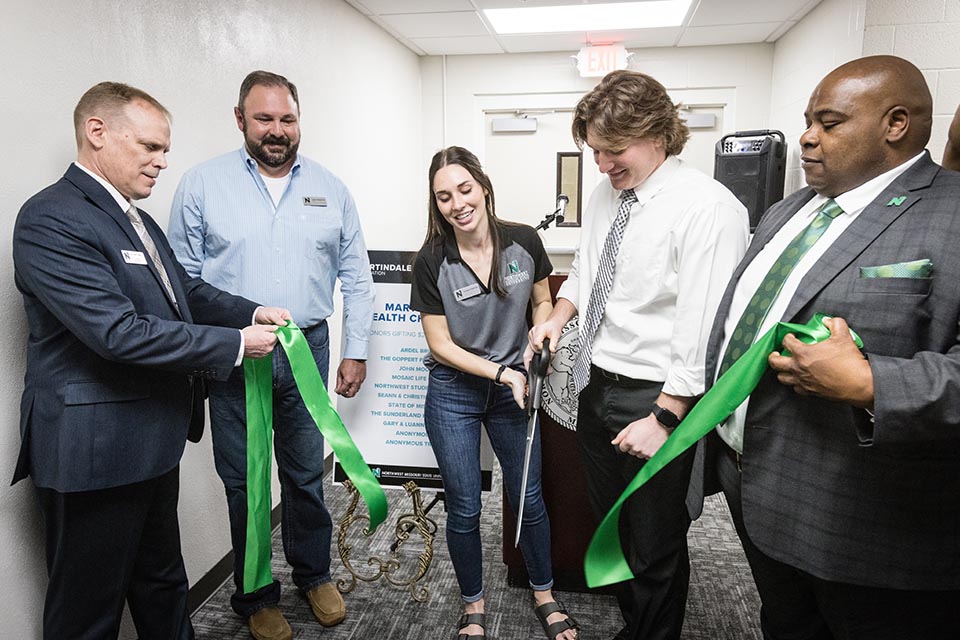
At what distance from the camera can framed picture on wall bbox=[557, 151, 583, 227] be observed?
569 cm

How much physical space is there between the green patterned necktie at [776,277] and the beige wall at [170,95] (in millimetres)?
1743

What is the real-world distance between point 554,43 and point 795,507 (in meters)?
4.71

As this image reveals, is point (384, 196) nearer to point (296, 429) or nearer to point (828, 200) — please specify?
point (296, 429)

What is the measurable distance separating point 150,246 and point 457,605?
1591 mm

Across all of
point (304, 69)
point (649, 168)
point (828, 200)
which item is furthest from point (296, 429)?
point (304, 69)

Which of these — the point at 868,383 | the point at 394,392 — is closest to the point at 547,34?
the point at 394,392

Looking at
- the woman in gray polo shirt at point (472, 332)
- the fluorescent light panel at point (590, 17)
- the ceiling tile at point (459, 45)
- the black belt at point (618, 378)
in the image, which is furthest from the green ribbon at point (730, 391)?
the ceiling tile at point (459, 45)

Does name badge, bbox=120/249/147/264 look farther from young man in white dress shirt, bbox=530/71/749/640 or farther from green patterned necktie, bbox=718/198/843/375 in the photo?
green patterned necktie, bbox=718/198/843/375

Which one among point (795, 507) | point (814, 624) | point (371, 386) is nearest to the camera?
point (795, 507)

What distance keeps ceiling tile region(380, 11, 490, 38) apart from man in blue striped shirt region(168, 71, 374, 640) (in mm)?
2493

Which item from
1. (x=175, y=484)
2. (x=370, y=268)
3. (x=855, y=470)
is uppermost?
(x=370, y=268)

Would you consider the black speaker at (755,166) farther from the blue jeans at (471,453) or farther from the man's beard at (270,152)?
the man's beard at (270,152)

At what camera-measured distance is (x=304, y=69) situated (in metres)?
3.30

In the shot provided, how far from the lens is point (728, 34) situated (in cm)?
487
